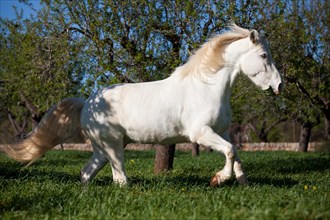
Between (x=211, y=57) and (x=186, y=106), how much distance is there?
32.1 inches

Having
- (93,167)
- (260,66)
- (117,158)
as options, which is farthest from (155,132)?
(260,66)

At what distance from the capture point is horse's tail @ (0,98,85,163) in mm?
6398

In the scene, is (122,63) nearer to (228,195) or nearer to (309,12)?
(228,195)

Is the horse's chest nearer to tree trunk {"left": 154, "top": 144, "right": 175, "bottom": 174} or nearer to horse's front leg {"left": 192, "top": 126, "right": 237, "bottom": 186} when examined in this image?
horse's front leg {"left": 192, "top": 126, "right": 237, "bottom": 186}

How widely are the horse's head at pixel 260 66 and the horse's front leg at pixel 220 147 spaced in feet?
3.37

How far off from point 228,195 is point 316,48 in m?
12.2

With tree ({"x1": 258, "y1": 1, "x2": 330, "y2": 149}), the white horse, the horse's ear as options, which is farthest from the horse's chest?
tree ({"x1": 258, "y1": 1, "x2": 330, "y2": 149})

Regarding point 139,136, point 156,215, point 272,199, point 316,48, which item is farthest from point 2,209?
point 316,48

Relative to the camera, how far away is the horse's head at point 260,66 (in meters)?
5.70

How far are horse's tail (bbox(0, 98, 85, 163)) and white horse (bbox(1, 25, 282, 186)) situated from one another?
15cm

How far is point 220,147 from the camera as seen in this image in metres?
5.38

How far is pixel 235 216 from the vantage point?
137 inches

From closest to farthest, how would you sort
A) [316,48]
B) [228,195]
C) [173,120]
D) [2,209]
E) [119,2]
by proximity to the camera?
[2,209], [228,195], [173,120], [119,2], [316,48]

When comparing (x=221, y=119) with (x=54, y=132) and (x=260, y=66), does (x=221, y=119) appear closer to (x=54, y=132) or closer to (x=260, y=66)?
(x=260, y=66)
